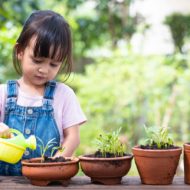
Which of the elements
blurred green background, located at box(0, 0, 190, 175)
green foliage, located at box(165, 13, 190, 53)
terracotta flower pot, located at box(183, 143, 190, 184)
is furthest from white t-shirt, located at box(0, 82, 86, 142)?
green foliage, located at box(165, 13, 190, 53)

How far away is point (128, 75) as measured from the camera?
20.4ft

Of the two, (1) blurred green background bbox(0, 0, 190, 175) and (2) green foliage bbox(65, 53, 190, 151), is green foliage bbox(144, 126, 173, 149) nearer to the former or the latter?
(1) blurred green background bbox(0, 0, 190, 175)

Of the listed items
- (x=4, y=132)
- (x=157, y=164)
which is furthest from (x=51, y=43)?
(x=157, y=164)

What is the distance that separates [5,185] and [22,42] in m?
0.67

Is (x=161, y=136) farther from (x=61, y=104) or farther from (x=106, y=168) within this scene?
(x=61, y=104)

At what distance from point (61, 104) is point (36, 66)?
22 cm

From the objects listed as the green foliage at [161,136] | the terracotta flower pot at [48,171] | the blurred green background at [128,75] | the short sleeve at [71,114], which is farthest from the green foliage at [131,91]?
the terracotta flower pot at [48,171]

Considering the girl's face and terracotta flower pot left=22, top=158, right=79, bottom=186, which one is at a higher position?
the girl's face

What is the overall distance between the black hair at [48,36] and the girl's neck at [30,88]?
147mm

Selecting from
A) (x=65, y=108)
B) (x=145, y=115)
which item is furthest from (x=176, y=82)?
(x=65, y=108)

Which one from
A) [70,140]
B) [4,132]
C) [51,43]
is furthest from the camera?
[70,140]

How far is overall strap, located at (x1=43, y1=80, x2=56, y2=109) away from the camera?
219 centimetres

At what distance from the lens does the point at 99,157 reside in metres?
1.84

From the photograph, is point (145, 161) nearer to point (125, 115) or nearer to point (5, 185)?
point (5, 185)
